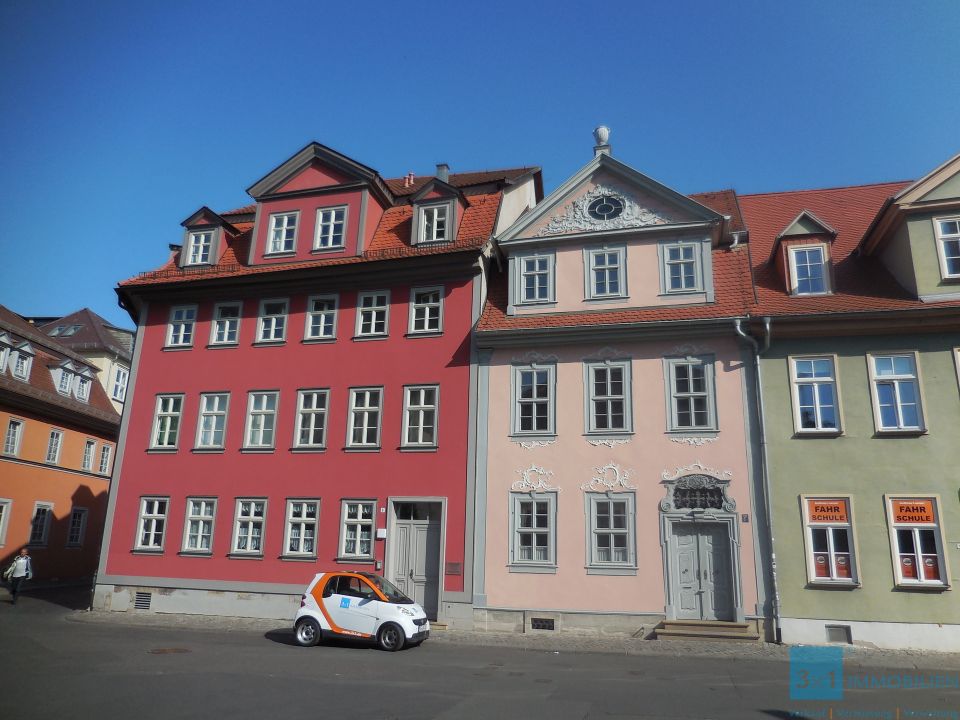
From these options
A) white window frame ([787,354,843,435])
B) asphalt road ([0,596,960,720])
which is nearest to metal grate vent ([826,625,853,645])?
asphalt road ([0,596,960,720])

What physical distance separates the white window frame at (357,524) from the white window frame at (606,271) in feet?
28.0

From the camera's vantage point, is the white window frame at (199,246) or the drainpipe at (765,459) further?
the white window frame at (199,246)

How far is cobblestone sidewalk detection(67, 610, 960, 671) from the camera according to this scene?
15.0m

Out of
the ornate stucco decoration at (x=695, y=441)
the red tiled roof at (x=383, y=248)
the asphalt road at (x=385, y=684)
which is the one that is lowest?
the asphalt road at (x=385, y=684)

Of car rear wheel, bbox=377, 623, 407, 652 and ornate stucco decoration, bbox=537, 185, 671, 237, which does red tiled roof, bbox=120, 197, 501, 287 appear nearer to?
ornate stucco decoration, bbox=537, 185, 671, 237

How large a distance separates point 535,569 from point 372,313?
9.01m

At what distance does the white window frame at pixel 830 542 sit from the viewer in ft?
55.4

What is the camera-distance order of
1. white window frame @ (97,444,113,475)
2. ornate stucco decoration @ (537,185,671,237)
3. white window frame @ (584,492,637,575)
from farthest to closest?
white window frame @ (97,444,113,475) < ornate stucco decoration @ (537,185,671,237) < white window frame @ (584,492,637,575)

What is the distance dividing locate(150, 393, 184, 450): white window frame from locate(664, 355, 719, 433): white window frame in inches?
587

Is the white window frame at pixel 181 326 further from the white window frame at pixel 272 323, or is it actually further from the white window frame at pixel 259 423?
the white window frame at pixel 259 423

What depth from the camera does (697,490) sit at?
60.0 ft

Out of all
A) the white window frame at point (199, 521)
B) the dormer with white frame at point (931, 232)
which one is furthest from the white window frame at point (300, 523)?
the dormer with white frame at point (931, 232)

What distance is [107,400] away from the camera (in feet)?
121

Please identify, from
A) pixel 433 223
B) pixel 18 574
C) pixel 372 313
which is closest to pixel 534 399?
pixel 372 313
